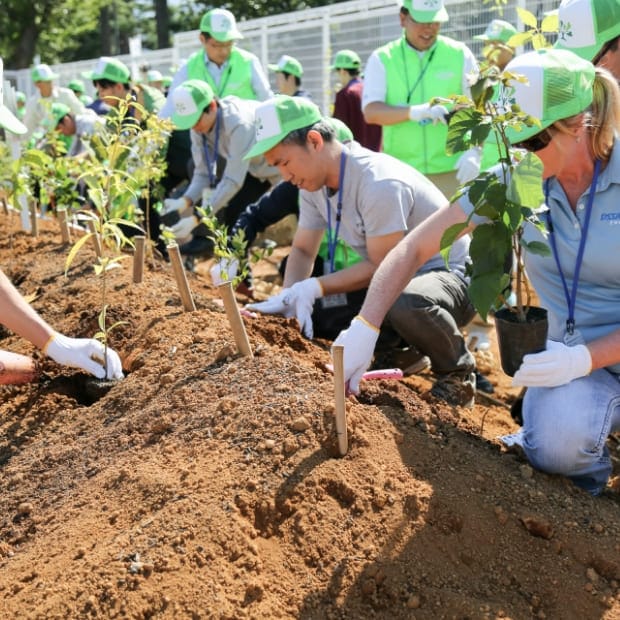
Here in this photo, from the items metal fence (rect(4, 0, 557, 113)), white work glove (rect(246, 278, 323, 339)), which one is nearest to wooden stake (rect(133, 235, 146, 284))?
white work glove (rect(246, 278, 323, 339))

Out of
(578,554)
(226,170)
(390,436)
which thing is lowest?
(578,554)

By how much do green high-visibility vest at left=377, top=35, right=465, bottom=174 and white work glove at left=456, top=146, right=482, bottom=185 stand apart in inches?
5.4

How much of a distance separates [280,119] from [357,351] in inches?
41.0

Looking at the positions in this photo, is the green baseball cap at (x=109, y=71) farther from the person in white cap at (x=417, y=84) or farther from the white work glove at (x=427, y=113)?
the white work glove at (x=427, y=113)

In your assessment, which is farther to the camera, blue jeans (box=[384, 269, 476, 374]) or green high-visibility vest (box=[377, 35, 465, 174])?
green high-visibility vest (box=[377, 35, 465, 174])

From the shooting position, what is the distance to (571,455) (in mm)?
2279

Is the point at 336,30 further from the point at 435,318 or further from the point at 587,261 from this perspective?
the point at 587,261

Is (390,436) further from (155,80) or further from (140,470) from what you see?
(155,80)

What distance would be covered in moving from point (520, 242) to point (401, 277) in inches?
19.0

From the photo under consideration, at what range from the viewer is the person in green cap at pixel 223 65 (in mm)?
5465

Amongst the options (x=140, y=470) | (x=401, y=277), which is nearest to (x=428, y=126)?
(x=401, y=277)

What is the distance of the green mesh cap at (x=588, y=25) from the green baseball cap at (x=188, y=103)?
2367mm

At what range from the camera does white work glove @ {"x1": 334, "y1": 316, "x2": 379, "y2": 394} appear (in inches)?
97.6

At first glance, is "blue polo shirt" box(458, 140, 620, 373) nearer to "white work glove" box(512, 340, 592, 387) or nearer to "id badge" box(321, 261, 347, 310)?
"white work glove" box(512, 340, 592, 387)
